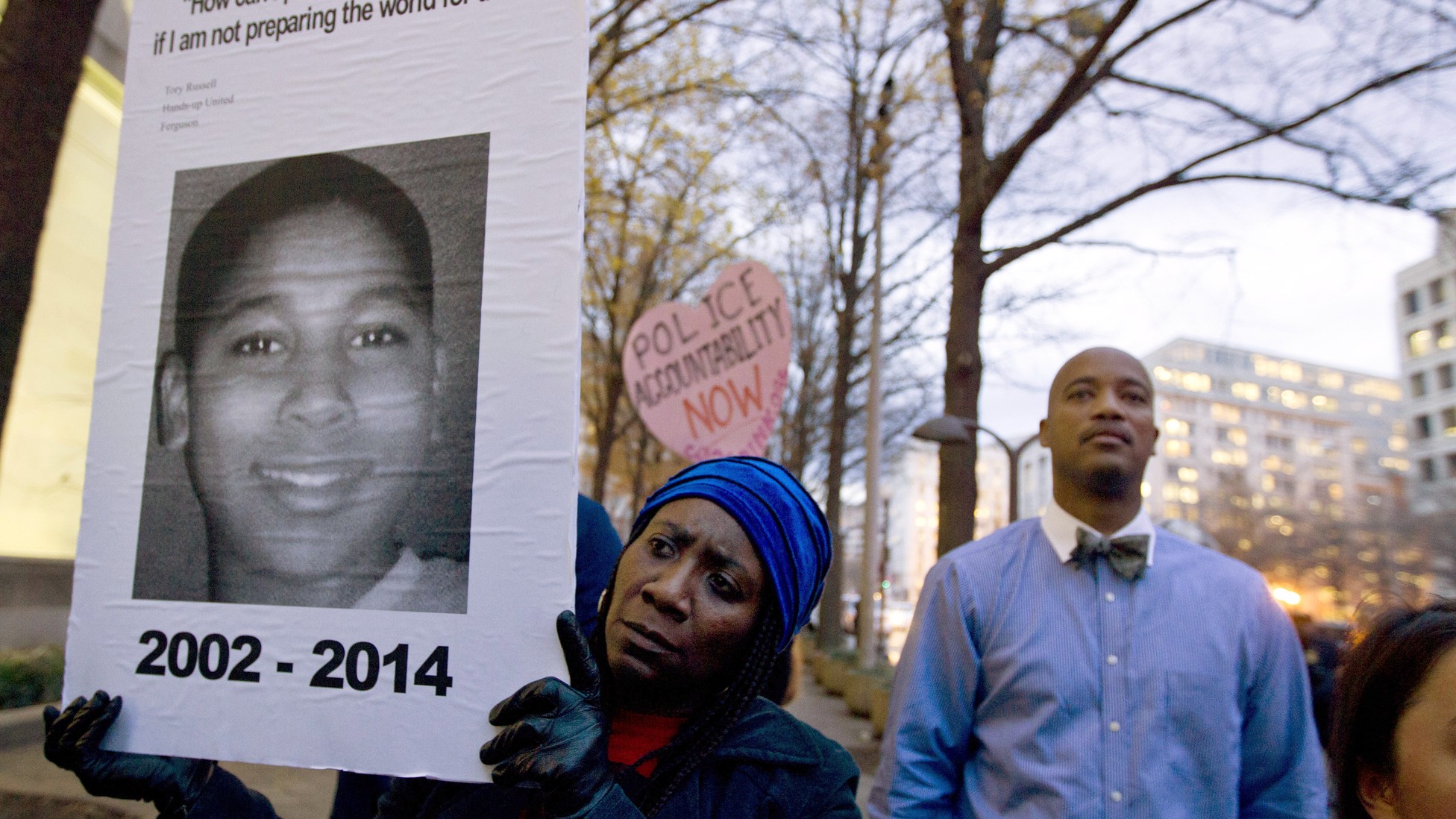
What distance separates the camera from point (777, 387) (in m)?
6.05

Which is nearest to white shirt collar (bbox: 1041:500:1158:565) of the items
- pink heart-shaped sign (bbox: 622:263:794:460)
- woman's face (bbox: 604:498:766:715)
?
woman's face (bbox: 604:498:766:715)

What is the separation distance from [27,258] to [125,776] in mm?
4687

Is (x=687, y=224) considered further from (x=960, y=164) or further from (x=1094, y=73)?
(x=1094, y=73)

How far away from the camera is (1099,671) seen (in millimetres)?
2387

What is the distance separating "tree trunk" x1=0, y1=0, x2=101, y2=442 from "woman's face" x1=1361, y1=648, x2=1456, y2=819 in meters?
5.97

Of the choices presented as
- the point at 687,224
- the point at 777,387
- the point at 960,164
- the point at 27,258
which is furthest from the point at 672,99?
the point at 27,258

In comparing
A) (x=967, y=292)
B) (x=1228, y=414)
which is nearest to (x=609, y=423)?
(x=967, y=292)

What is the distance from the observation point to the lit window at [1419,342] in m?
71.2

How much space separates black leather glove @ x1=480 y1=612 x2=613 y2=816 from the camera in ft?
4.49

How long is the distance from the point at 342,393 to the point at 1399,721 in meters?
1.74

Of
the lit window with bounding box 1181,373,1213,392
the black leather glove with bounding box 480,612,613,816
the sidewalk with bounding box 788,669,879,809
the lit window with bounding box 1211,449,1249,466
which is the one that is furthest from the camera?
the lit window with bounding box 1211,449,1249,466

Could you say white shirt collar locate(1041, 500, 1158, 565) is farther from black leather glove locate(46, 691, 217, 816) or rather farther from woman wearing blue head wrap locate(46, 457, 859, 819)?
black leather glove locate(46, 691, 217, 816)

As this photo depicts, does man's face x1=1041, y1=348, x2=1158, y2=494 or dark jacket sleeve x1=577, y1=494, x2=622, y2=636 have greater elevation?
man's face x1=1041, y1=348, x2=1158, y2=494

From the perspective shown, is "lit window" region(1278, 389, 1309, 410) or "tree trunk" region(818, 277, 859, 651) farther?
"lit window" region(1278, 389, 1309, 410)
